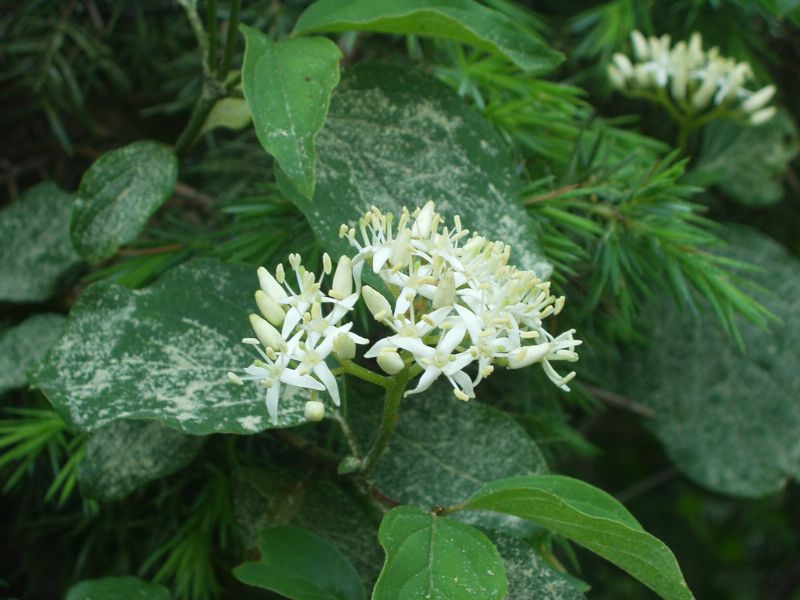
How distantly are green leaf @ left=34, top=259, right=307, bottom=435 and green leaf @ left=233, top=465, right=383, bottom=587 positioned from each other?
0.11 meters

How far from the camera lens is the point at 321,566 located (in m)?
0.57

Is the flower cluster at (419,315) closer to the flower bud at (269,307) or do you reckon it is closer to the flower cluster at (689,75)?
the flower bud at (269,307)

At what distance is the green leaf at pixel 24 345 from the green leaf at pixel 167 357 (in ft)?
0.51

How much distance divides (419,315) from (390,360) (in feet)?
0.21

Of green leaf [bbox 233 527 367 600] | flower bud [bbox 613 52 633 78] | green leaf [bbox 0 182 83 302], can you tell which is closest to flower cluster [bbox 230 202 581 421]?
green leaf [bbox 233 527 367 600]

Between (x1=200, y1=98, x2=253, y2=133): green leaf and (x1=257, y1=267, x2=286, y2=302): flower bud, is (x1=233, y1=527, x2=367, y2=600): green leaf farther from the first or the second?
(x1=200, y1=98, x2=253, y2=133): green leaf

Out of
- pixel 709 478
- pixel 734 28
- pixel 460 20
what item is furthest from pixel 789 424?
pixel 460 20

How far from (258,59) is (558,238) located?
0.84 ft

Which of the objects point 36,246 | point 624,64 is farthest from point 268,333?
point 624,64

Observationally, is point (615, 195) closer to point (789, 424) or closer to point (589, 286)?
point (589, 286)

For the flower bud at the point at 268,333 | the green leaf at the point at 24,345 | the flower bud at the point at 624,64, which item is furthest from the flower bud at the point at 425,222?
the flower bud at the point at 624,64

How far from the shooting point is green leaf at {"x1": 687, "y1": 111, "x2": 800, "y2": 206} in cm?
101

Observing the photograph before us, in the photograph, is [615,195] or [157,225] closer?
[615,195]

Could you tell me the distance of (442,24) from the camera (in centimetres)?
61
